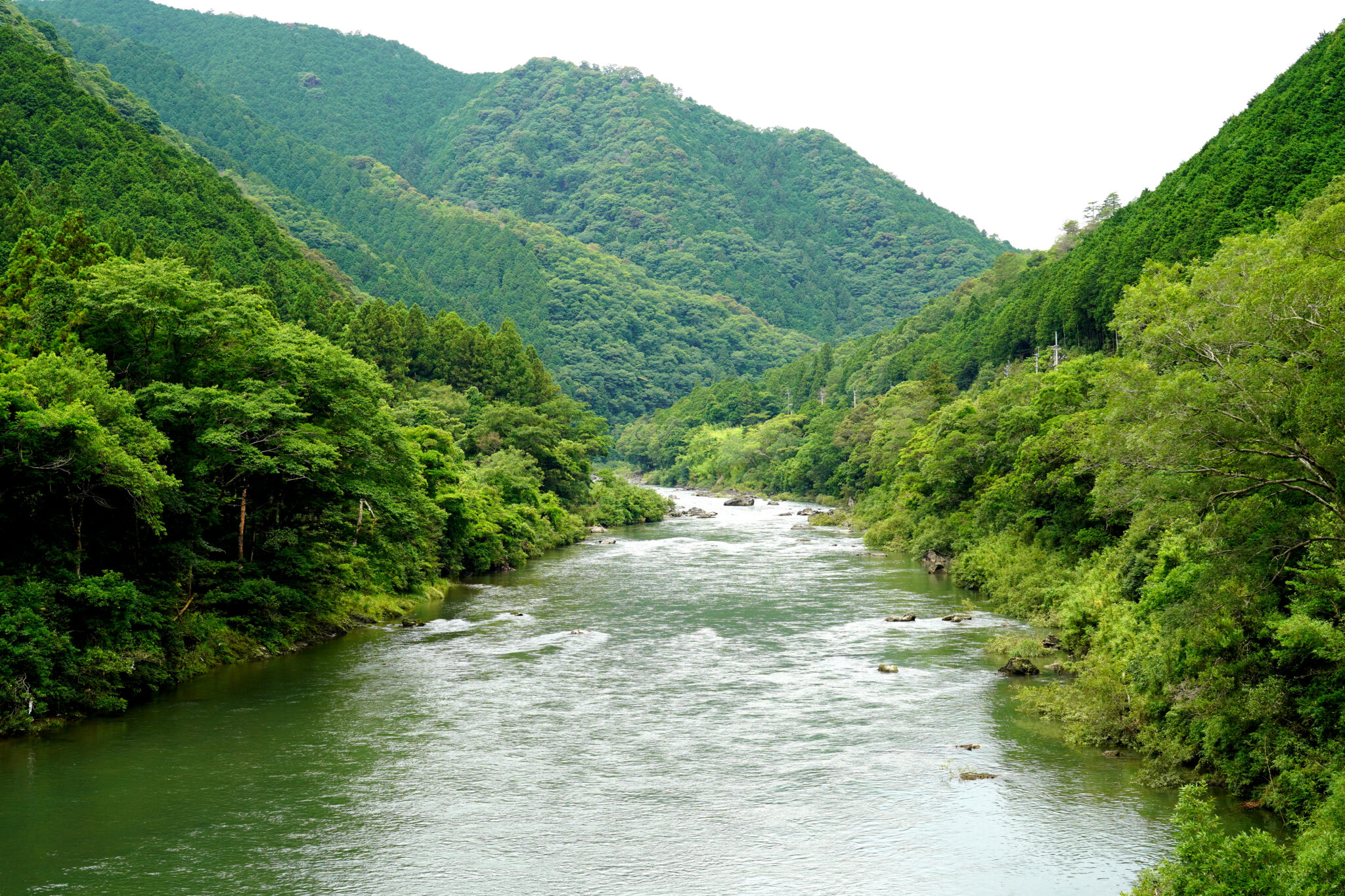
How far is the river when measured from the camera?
66.0ft

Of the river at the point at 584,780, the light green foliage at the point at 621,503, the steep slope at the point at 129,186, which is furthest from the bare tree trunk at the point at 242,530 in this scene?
the light green foliage at the point at 621,503

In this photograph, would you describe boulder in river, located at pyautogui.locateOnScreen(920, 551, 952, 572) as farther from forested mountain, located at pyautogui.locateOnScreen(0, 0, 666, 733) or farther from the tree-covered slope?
forested mountain, located at pyautogui.locateOnScreen(0, 0, 666, 733)

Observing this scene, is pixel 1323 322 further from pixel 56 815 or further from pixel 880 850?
pixel 56 815

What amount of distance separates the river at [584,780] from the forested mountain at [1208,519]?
97.3 inches

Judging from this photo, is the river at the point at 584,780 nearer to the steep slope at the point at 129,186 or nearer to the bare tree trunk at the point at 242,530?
the bare tree trunk at the point at 242,530

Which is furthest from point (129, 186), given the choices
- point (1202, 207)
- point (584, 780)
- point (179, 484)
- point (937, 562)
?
point (584, 780)

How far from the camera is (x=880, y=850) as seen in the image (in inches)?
825

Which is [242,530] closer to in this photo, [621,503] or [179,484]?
[179,484]

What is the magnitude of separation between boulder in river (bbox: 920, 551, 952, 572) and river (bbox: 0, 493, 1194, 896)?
17159 mm

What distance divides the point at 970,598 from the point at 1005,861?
29.0 metres

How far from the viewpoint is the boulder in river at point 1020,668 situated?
33.2 metres

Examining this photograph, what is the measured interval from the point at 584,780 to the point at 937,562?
36989 millimetres

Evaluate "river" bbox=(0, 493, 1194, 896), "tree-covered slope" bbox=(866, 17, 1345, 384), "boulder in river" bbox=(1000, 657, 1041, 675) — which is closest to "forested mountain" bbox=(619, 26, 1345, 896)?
"tree-covered slope" bbox=(866, 17, 1345, 384)

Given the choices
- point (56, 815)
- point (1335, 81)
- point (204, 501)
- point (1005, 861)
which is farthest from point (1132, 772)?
point (1335, 81)
